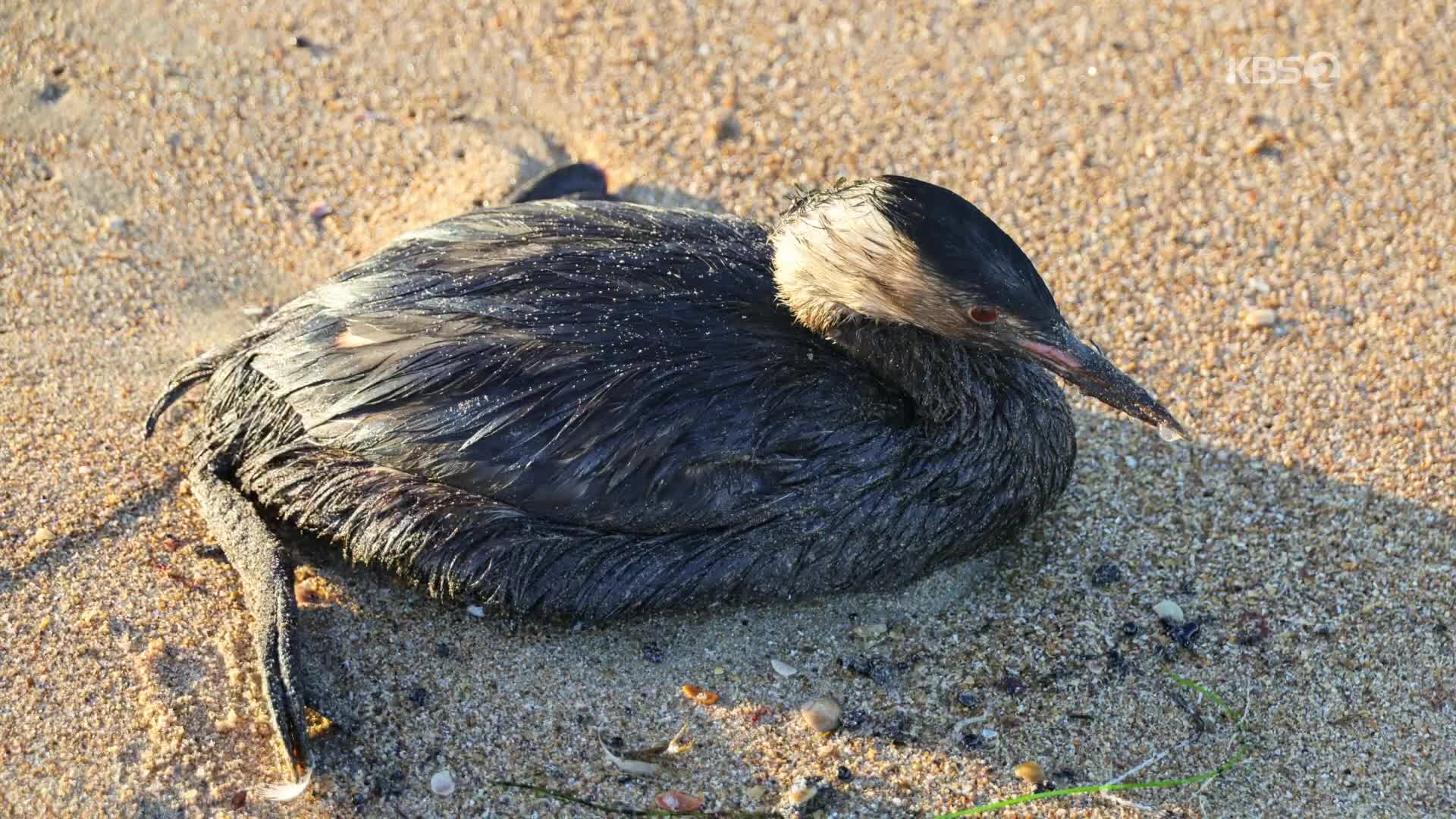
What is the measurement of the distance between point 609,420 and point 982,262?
Answer: 115 centimetres

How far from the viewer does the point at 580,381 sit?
154 inches

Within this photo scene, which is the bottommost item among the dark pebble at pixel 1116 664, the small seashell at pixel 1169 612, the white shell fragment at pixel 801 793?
the white shell fragment at pixel 801 793

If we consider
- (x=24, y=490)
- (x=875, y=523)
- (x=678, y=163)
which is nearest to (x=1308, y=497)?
(x=875, y=523)

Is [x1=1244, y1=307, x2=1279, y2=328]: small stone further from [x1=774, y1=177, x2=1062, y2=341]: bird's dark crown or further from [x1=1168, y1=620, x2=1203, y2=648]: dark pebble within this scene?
[x1=774, y1=177, x2=1062, y2=341]: bird's dark crown

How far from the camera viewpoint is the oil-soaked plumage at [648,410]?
3.91 m

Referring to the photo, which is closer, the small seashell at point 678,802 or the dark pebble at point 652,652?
the small seashell at point 678,802

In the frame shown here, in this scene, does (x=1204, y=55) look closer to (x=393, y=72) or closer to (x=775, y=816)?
(x=393, y=72)

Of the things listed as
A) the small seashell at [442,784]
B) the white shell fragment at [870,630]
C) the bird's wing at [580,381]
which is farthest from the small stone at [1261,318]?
the small seashell at [442,784]

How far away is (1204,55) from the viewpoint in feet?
20.1

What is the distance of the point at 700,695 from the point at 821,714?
0.36 m

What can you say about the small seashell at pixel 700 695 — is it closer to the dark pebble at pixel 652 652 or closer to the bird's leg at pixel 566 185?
the dark pebble at pixel 652 652

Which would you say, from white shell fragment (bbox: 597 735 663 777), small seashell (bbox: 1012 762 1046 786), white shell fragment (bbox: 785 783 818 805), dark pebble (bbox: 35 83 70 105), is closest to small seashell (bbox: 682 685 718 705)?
white shell fragment (bbox: 597 735 663 777)

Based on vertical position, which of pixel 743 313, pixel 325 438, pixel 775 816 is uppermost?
pixel 743 313

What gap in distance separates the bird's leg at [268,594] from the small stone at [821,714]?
1403 mm
